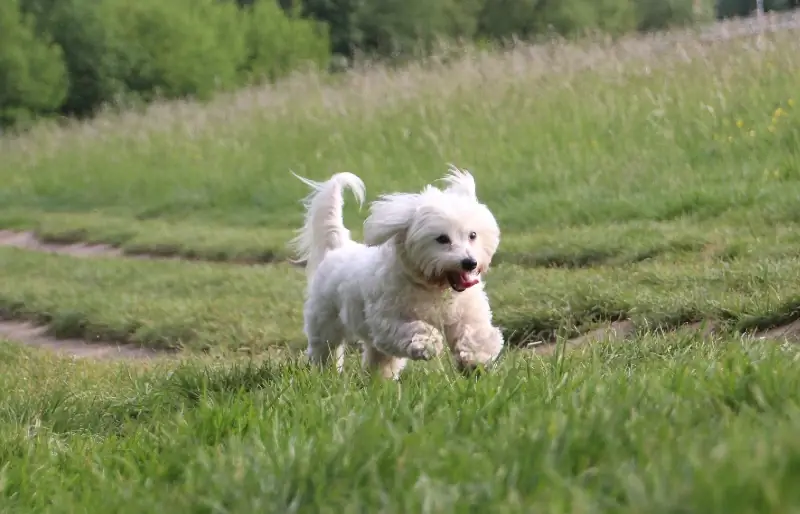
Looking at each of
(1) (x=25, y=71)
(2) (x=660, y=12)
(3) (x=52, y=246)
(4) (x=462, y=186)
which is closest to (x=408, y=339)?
(4) (x=462, y=186)

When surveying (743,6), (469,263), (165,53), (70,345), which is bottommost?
(743,6)

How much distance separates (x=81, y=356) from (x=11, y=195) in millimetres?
11792

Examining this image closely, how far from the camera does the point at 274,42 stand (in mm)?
29047

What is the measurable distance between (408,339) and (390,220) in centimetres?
61

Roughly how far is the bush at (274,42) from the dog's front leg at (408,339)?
79.1 feet

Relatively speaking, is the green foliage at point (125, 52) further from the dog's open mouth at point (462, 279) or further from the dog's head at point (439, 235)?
the dog's open mouth at point (462, 279)

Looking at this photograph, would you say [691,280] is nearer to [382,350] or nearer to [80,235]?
[382,350]

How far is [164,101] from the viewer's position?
23000 millimetres

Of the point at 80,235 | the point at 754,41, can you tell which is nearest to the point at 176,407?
the point at 80,235

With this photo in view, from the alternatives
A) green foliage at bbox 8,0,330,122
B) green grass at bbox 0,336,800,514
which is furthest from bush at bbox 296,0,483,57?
green grass at bbox 0,336,800,514

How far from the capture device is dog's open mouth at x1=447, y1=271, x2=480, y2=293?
448cm

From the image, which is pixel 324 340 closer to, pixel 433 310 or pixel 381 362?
pixel 381 362

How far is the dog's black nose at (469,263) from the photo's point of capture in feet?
14.4

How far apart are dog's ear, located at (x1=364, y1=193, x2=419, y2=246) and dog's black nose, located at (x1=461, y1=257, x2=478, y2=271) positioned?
1.27 ft
